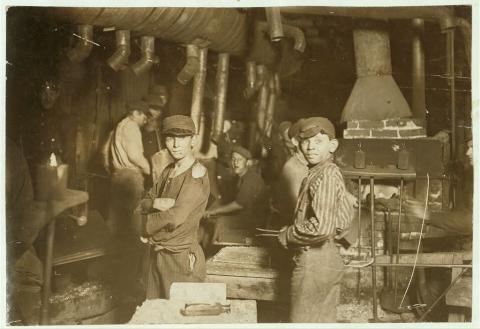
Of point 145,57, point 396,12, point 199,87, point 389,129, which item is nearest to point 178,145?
point 145,57

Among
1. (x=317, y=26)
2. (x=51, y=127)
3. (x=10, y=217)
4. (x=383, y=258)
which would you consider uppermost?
(x=317, y=26)

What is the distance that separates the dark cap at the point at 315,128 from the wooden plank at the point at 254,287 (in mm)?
959

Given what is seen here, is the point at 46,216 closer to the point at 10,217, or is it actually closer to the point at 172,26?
the point at 10,217

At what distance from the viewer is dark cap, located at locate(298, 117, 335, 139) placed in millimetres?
2496

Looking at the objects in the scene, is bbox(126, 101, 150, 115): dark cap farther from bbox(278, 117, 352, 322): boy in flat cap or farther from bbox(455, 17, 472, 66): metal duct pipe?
bbox(455, 17, 472, 66): metal duct pipe

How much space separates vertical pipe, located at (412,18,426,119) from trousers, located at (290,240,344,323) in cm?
219

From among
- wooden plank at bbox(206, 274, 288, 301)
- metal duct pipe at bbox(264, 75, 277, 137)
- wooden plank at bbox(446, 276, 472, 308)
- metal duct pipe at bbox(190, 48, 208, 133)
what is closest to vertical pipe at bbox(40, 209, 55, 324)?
wooden plank at bbox(206, 274, 288, 301)

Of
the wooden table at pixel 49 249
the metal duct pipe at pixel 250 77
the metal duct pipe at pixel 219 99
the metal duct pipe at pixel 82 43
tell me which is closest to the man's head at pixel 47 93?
the metal duct pipe at pixel 82 43

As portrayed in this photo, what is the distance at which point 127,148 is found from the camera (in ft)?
13.5

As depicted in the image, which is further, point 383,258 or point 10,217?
point 383,258

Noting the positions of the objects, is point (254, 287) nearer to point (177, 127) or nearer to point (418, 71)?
point (177, 127)

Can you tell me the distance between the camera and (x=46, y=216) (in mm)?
2748
